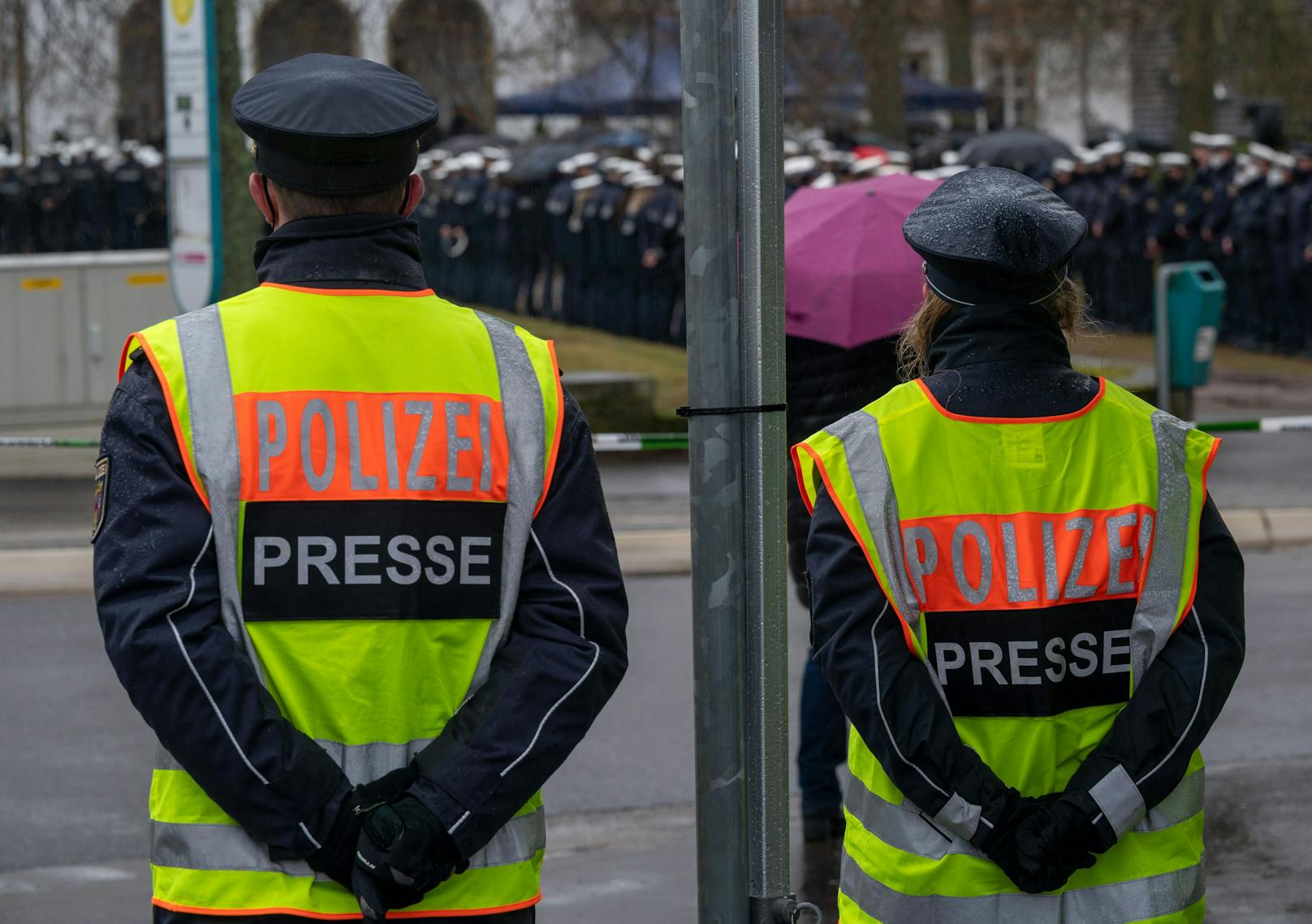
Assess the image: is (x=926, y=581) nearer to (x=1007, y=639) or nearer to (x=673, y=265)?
(x=1007, y=639)

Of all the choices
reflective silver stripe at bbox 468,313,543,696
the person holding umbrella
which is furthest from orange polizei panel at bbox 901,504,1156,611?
the person holding umbrella

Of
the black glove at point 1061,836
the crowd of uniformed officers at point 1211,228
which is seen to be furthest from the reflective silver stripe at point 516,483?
the crowd of uniformed officers at point 1211,228

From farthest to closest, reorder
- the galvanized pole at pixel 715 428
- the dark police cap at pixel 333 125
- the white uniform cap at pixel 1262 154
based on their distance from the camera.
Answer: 1. the white uniform cap at pixel 1262 154
2. the galvanized pole at pixel 715 428
3. the dark police cap at pixel 333 125

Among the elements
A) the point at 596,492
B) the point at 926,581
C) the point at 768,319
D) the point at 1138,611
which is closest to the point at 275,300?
the point at 596,492

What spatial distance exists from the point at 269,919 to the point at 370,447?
597mm

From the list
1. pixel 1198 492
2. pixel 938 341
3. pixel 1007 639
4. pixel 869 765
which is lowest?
pixel 869 765

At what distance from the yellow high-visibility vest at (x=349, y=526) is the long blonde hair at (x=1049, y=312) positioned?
0.64 meters

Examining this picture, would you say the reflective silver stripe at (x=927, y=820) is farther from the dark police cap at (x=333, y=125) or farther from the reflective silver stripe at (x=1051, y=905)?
the dark police cap at (x=333, y=125)

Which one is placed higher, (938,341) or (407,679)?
(938,341)

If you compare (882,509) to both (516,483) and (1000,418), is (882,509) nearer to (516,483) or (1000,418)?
(1000,418)

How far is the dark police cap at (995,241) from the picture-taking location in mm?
2717

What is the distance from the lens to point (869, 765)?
2.71 metres

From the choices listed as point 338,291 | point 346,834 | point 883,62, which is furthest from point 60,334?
point 883,62

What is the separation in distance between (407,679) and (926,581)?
2.35 ft
